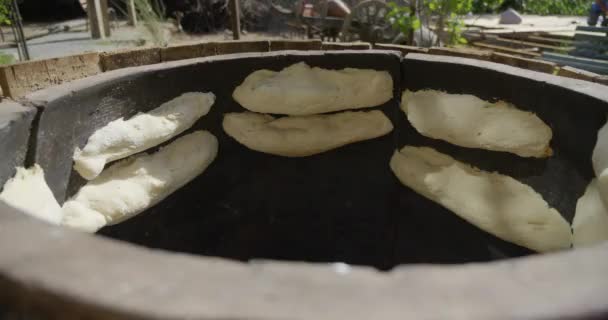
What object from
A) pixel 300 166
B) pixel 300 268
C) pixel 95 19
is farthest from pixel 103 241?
pixel 95 19

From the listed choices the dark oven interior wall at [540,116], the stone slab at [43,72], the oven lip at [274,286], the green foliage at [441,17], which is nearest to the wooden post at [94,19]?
the green foliage at [441,17]

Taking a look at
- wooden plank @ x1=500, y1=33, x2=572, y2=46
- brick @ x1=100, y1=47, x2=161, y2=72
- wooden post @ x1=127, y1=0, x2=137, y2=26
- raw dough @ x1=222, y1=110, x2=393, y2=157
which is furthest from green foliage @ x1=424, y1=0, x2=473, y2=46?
wooden post @ x1=127, y1=0, x2=137, y2=26

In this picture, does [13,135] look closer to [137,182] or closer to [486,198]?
[137,182]

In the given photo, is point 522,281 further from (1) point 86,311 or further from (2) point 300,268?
(1) point 86,311

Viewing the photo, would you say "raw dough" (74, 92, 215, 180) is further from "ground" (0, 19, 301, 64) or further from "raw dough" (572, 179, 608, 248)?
"ground" (0, 19, 301, 64)

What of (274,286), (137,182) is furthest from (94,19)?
(274,286)

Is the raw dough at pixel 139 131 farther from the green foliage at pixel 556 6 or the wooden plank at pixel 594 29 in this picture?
Result: the green foliage at pixel 556 6

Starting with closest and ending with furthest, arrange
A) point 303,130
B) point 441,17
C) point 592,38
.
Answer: point 303,130, point 441,17, point 592,38
